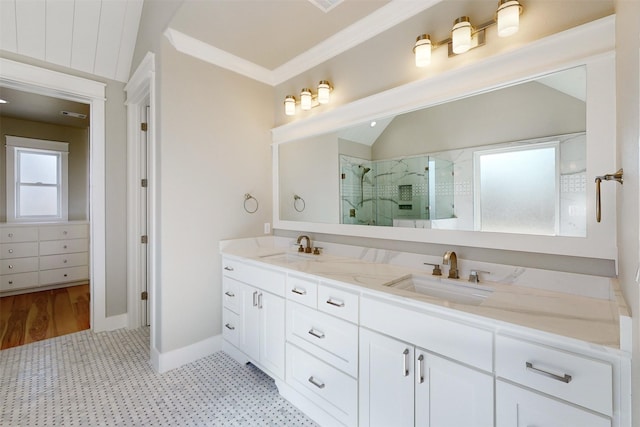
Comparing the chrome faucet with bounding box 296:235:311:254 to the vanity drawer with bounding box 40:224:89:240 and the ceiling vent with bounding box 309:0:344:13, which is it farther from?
the vanity drawer with bounding box 40:224:89:240

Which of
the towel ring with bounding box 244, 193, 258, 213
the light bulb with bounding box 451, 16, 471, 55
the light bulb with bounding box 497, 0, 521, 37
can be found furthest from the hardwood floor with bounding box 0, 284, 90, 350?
the light bulb with bounding box 497, 0, 521, 37

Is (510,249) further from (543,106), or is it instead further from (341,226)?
(341,226)

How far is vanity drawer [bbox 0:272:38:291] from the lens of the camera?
393cm

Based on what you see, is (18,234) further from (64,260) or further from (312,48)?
(312,48)

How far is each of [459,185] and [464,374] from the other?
3.28ft

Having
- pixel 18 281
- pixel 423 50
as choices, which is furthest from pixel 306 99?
pixel 18 281

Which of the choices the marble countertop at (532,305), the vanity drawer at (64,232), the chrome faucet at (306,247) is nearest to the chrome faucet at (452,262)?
the marble countertop at (532,305)

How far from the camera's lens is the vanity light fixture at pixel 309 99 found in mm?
2340

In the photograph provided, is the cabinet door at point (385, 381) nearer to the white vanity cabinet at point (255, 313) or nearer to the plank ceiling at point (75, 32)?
the white vanity cabinet at point (255, 313)

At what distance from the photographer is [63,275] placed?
440cm

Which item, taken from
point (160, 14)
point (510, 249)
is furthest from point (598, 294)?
point (160, 14)

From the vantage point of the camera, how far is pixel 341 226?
92.4 inches

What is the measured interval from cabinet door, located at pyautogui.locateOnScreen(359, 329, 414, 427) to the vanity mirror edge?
0.72 metres

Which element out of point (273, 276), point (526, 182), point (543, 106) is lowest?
point (273, 276)
